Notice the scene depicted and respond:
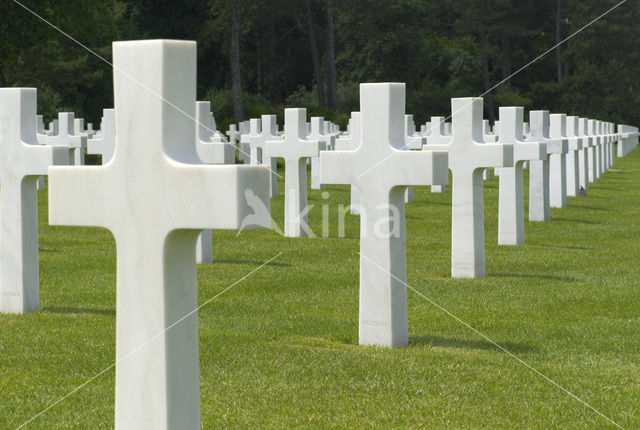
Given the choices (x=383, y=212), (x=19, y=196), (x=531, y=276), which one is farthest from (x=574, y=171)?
(x=19, y=196)

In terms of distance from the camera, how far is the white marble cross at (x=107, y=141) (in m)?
13.3

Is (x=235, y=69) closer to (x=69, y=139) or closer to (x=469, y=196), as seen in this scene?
(x=69, y=139)

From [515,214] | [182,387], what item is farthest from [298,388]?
[515,214]

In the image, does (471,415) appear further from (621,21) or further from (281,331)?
(621,21)

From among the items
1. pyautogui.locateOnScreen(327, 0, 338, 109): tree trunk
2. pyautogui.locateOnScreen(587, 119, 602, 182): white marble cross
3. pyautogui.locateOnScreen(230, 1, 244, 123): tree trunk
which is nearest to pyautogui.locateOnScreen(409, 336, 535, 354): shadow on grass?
pyautogui.locateOnScreen(587, 119, 602, 182): white marble cross

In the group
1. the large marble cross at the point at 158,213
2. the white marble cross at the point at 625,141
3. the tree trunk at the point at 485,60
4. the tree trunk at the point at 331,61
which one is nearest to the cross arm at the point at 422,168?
the large marble cross at the point at 158,213

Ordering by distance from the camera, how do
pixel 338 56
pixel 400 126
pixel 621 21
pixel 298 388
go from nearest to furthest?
pixel 298 388 → pixel 400 126 → pixel 338 56 → pixel 621 21

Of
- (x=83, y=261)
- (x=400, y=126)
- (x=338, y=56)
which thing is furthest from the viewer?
(x=338, y=56)

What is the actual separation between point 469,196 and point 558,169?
853cm

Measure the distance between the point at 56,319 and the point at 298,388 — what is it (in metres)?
2.82

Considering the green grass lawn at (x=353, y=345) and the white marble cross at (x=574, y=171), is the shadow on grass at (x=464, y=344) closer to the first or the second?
the green grass lawn at (x=353, y=345)

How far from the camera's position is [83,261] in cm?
1162

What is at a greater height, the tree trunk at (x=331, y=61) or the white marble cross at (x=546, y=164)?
the tree trunk at (x=331, y=61)

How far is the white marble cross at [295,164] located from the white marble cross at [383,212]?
23.1 ft
